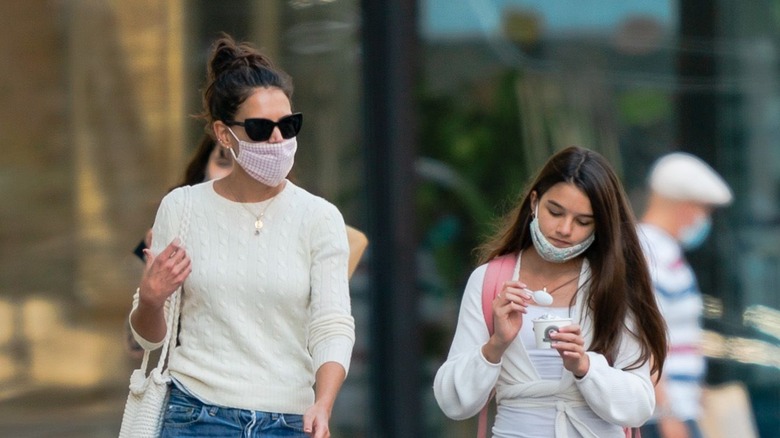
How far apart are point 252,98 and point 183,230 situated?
409mm

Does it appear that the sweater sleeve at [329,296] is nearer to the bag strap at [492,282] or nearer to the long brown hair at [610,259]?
the bag strap at [492,282]

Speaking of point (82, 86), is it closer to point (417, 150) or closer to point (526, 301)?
point (417, 150)

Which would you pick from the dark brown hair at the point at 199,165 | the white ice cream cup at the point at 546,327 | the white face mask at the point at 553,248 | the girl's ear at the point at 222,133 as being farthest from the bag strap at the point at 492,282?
the dark brown hair at the point at 199,165

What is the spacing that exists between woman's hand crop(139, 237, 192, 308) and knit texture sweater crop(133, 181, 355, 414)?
0.15m

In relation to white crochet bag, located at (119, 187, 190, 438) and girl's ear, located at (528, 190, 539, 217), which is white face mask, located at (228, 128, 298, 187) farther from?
girl's ear, located at (528, 190, 539, 217)

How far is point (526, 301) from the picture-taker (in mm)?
3861

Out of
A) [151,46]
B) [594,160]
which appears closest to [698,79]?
[151,46]

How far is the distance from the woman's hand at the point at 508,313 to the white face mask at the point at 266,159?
26.9 inches

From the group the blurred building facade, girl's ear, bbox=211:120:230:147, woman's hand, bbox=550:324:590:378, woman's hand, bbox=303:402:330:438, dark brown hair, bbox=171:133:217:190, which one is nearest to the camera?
woman's hand, bbox=303:402:330:438

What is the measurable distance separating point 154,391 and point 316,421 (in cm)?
51

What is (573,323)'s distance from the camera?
3.88m

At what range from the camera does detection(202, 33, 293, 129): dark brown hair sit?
3922 millimetres

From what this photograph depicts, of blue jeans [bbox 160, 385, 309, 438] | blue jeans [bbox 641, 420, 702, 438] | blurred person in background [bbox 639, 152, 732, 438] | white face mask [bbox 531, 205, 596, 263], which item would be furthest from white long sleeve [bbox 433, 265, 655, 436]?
blue jeans [bbox 641, 420, 702, 438]

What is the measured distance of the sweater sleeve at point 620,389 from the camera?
12.7 ft
